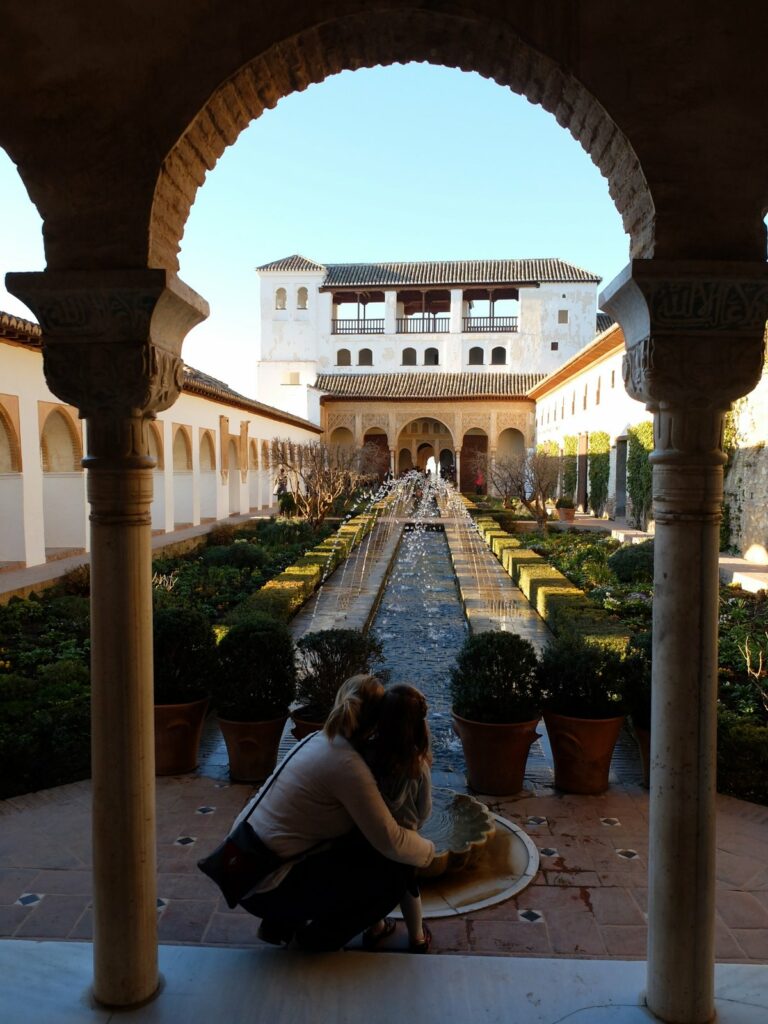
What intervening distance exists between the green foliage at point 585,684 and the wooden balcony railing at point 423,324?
141 feet

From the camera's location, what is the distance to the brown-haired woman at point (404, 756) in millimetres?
2791

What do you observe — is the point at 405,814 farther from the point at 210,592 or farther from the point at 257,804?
the point at 210,592

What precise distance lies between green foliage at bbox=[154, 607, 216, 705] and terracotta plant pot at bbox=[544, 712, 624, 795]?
2.28 meters

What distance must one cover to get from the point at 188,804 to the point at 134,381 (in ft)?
9.56

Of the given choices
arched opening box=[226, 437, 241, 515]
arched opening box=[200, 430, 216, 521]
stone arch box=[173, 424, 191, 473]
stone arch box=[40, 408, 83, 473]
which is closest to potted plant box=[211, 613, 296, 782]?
stone arch box=[40, 408, 83, 473]

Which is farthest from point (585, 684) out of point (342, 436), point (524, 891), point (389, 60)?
point (342, 436)

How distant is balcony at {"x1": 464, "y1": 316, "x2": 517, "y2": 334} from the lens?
45.5m

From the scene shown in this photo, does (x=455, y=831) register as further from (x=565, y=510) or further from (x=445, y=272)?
(x=445, y=272)

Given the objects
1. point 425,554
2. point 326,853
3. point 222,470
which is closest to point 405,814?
point 326,853

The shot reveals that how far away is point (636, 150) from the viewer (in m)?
2.51

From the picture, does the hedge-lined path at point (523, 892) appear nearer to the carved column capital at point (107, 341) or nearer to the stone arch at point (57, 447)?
the carved column capital at point (107, 341)

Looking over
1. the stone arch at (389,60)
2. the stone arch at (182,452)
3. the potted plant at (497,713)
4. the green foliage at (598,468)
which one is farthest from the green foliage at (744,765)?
the green foliage at (598,468)

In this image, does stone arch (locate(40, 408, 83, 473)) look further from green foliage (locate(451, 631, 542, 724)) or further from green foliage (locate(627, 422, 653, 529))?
green foliage (locate(627, 422, 653, 529))

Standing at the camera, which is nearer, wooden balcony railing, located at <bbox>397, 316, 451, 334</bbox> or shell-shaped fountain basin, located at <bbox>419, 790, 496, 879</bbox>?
shell-shaped fountain basin, located at <bbox>419, 790, 496, 879</bbox>
